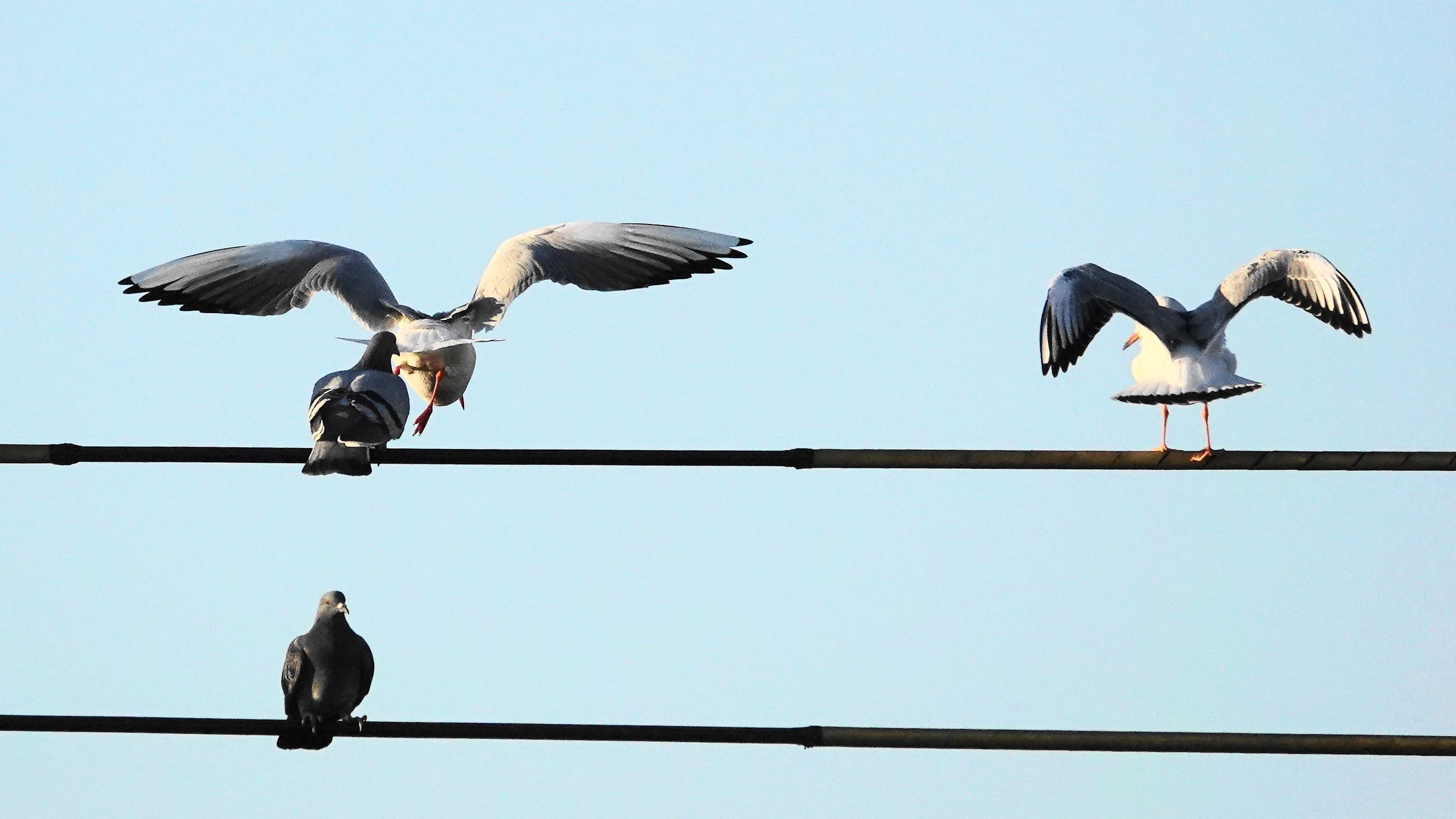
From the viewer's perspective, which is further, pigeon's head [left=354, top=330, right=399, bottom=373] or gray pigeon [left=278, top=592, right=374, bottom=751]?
pigeon's head [left=354, top=330, right=399, bottom=373]

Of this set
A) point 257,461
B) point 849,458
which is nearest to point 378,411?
point 257,461

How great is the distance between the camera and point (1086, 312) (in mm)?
11625

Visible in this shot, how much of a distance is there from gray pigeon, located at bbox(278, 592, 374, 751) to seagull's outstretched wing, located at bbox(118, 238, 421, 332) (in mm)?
4989

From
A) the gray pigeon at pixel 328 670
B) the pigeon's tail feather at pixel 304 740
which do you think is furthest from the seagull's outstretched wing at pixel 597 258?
the pigeon's tail feather at pixel 304 740

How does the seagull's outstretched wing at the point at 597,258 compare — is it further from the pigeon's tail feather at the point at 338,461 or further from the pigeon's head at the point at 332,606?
the pigeon's tail feather at the point at 338,461

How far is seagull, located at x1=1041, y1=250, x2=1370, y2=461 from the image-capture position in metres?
11.3

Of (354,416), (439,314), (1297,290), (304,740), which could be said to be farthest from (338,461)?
(1297,290)

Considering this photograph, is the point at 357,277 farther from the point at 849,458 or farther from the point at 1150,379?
the point at 849,458

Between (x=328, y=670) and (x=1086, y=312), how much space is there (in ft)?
16.3

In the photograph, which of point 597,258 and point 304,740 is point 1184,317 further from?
point 304,740

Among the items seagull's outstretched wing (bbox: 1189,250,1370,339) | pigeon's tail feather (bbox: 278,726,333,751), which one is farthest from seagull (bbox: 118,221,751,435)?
pigeon's tail feather (bbox: 278,726,333,751)

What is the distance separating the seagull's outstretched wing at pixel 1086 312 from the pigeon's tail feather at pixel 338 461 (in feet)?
13.5

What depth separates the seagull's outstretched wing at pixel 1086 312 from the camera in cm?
1133

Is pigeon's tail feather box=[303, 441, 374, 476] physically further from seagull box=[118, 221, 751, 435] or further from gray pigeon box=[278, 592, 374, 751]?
seagull box=[118, 221, 751, 435]
